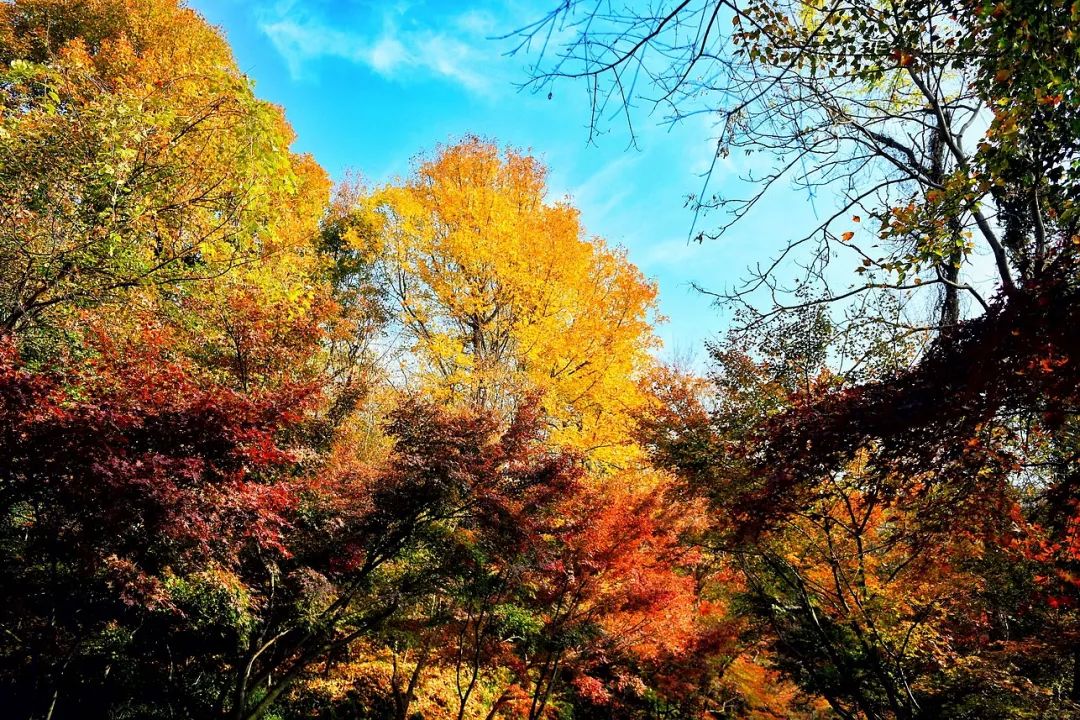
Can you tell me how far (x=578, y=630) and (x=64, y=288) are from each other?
8.98 m

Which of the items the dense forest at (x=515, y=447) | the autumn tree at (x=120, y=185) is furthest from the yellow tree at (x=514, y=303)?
the autumn tree at (x=120, y=185)

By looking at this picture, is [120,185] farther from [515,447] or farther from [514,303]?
[514,303]

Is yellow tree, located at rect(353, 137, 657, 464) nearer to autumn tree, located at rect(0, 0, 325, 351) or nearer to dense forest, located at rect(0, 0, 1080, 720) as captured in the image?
dense forest, located at rect(0, 0, 1080, 720)

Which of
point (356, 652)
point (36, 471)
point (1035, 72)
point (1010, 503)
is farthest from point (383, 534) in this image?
point (1035, 72)

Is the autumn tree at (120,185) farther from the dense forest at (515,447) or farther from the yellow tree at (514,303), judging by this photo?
the yellow tree at (514,303)

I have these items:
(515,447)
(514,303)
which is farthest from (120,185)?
(514,303)

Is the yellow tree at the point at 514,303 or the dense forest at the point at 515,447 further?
the yellow tree at the point at 514,303

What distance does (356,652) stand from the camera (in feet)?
34.1

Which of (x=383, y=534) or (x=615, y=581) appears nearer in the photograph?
(x=383, y=534)

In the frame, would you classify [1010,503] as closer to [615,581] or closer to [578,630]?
[615,581]

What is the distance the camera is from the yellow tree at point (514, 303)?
12641 millimetres

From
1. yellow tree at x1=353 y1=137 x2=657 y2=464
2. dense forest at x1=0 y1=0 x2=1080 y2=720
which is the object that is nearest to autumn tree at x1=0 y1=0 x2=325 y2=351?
dense forest at x1=0 y1=0 x2=1080 y2=720

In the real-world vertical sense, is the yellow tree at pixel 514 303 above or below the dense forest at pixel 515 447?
above

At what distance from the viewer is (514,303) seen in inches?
527
